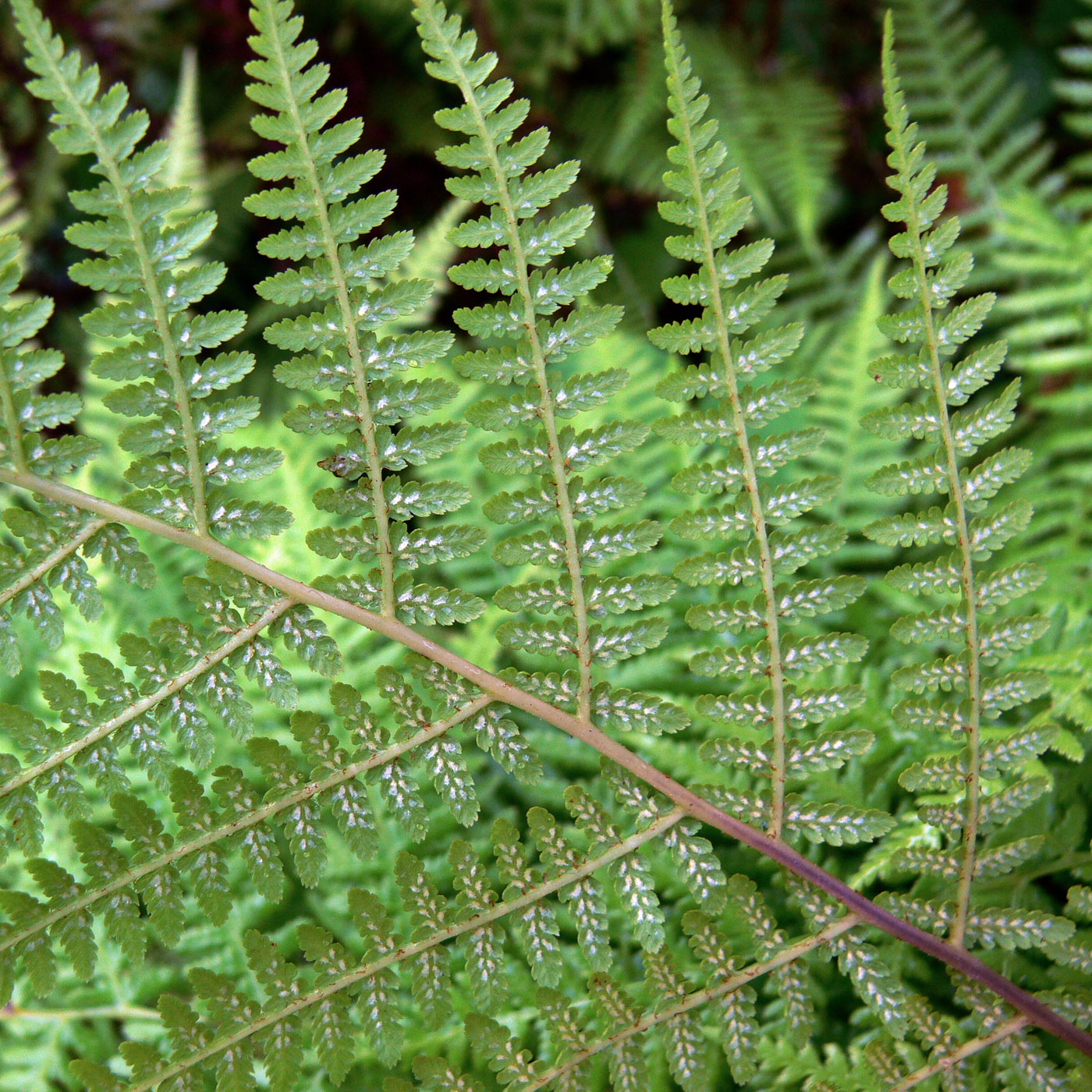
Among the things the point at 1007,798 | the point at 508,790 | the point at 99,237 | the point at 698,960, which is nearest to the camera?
the point at 99,237

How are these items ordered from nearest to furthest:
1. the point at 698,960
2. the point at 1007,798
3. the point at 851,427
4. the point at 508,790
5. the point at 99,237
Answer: the point at 99,237 → the point at 1007,798 → the point at 698,960 → the point at 508,790 → the point at 851,427

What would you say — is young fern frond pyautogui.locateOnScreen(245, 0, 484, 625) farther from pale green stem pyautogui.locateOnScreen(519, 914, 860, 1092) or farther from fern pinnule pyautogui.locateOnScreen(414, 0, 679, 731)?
pale green stem pyautogui.locateOnScreen(519, 914, 860, 1092)

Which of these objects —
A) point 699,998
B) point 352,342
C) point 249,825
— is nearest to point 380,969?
point 249,825

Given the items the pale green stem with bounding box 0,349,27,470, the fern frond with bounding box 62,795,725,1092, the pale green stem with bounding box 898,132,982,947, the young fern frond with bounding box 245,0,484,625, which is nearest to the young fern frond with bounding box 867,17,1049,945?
the pale green stem with bounding box 898,132,982,947

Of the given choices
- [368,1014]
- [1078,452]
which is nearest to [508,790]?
[368,1014]

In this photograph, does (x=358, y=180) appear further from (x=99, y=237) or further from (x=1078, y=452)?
(x=1078, y=452)

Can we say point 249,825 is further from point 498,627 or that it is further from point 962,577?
point 962,577

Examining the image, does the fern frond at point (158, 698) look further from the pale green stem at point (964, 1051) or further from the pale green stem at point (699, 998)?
the pale green stem at point (964, 1051)

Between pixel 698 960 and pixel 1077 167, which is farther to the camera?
pixel 1077 167
